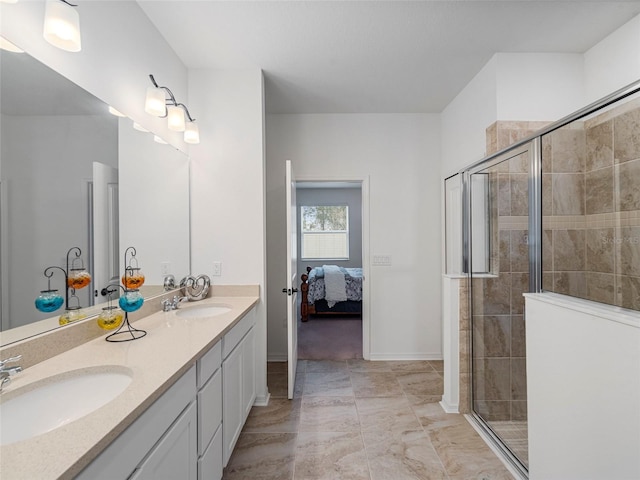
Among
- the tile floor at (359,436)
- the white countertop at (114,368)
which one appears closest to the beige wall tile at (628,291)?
the tile floor at (359,436)

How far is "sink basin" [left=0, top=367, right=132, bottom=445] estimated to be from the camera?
33.6 inches

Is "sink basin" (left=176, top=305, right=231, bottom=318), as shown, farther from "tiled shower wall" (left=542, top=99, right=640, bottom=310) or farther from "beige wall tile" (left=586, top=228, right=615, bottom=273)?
"beige wall tile" (left=586, top=228, right=615, bottom=273)

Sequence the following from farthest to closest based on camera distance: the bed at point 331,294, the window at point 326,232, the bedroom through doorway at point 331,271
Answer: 1. the window at point 326,232
2. the bed at point 331,294
3. the bedroom through doorway at point 331,271

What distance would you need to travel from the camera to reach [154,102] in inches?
70.8

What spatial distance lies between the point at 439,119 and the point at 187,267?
303 cm

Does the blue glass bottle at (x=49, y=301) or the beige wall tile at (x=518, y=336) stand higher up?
the blue glass bottle at (x=49, y=301)

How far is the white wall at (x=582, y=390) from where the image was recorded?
1049mm

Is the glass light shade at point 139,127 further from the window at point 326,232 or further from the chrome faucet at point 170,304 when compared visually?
the window at point 326,232

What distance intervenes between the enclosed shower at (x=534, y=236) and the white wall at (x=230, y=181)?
166 cm

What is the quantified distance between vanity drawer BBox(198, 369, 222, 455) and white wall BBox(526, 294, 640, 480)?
62.6 inches

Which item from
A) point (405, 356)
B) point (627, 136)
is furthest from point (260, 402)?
point (627, 136)

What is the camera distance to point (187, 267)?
2359 mm

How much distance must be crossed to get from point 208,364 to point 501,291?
1.88 m

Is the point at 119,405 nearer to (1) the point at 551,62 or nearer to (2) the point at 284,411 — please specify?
(2) the point at 284,411
